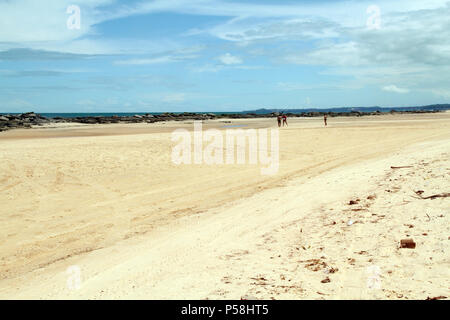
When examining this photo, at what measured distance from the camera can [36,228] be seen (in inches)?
364

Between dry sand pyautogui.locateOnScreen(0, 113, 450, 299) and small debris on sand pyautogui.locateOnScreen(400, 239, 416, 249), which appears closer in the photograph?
dry sand pyautogui.locateOnScreen(0, 113, 450, 299)

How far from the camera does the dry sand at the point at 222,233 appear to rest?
17.0ft

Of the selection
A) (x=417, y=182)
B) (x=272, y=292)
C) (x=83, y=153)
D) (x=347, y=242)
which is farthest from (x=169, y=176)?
(x=272, y=292)

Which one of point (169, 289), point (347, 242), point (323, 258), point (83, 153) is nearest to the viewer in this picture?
point (169, 289)

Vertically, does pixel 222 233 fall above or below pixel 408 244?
below

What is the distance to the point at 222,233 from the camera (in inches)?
303

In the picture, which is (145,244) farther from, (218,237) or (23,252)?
(23,252)

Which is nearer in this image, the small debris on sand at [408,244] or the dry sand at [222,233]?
the dry sand at [222,233]

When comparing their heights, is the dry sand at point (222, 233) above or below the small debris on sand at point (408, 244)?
below

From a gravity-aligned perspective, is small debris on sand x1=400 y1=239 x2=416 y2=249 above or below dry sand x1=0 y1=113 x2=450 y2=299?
above

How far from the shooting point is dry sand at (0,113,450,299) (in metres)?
5.17

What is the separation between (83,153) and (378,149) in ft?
45.2

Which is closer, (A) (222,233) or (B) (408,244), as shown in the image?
(B) (408,244)
